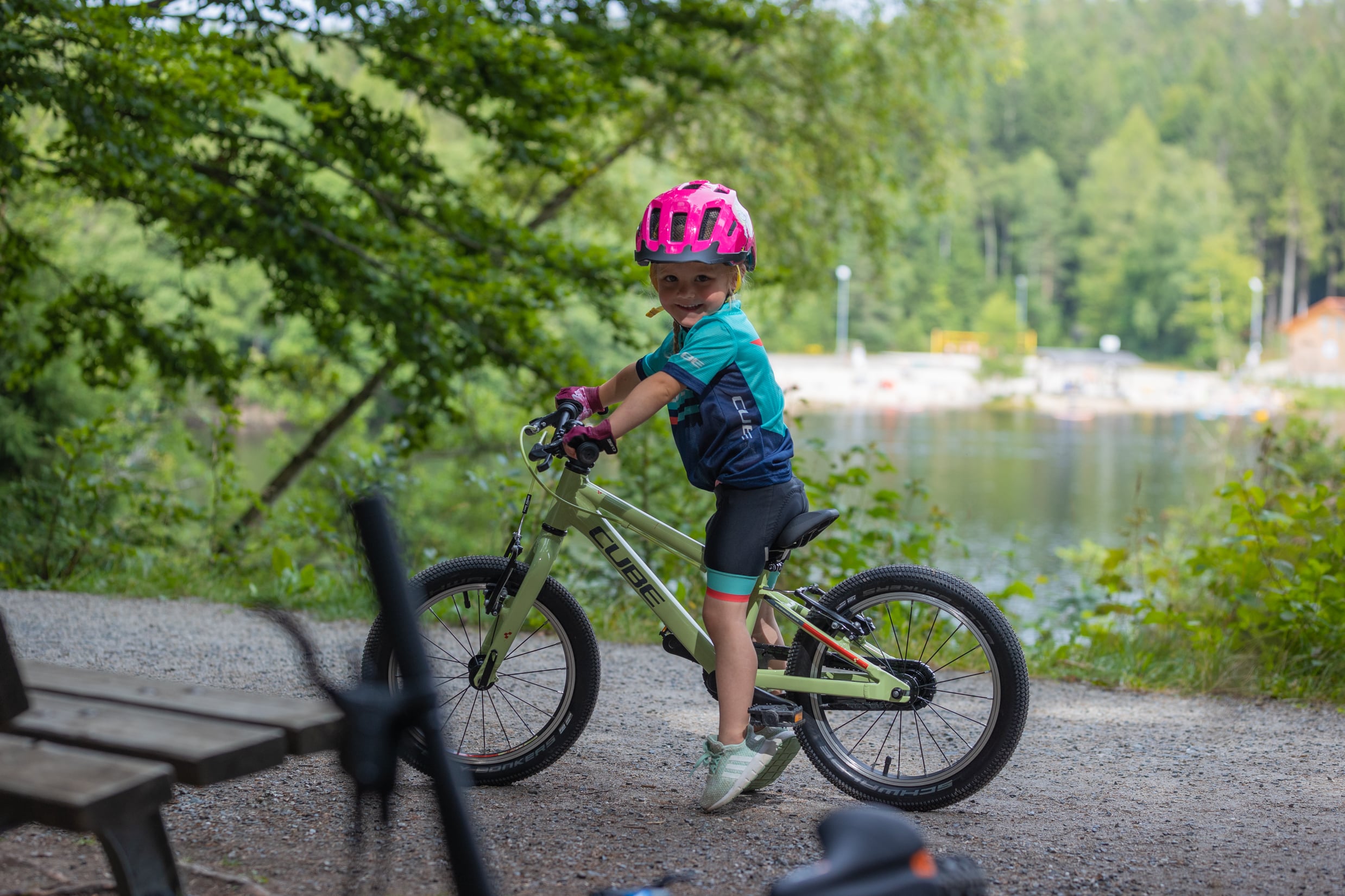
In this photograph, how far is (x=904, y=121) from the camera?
49.3 ft

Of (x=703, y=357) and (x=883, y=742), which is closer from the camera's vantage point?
(x=703, y=357)

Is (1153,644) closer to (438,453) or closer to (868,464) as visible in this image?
(868,464)

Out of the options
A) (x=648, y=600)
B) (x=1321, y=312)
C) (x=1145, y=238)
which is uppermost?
(x=1145, y=238)

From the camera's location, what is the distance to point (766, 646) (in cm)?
359

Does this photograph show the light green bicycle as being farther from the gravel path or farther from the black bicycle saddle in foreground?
the black bicycle saddle in foreground

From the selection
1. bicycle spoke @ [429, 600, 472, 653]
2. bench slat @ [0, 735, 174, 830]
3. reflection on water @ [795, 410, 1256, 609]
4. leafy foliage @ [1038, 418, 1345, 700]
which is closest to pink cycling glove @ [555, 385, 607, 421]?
bicycle spoke @ [429, 600, 472, 653]

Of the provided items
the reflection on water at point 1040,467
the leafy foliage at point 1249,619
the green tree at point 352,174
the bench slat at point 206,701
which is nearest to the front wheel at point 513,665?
the bench slat at point 206,701

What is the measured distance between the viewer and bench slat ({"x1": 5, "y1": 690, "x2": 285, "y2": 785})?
6.24ft

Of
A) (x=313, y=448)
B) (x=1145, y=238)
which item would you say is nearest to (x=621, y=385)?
(x=313, y=448)

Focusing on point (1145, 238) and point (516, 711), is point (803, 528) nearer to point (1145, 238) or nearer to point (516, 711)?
point (516, 711)

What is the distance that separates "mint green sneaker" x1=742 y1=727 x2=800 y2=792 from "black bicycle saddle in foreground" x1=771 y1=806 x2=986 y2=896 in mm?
1901

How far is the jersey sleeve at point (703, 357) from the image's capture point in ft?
10.8

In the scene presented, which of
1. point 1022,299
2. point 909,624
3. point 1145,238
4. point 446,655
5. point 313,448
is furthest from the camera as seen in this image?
point 1022,299

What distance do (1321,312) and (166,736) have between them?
9244cm
